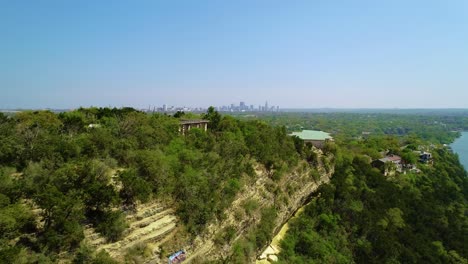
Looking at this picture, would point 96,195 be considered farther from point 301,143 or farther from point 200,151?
point 301,143

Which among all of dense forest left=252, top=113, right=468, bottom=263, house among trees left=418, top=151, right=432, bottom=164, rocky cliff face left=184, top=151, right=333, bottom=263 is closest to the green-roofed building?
dense forest left=252, top=113, right=468, bottom=263

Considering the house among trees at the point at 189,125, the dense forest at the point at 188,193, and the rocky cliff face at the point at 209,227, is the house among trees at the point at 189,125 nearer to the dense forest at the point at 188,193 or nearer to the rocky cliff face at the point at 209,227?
the dense forest at the point at 188,193

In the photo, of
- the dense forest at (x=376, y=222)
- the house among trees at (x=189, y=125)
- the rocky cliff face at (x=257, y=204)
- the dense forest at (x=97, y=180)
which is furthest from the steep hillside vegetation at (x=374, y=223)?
the house among trees at (x=189, y=125)

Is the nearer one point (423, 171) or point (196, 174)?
point (196, 174)

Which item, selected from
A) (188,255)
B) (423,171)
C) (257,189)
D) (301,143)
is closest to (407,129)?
(423,171)

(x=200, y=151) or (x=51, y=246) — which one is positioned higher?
(x=200, y=151)

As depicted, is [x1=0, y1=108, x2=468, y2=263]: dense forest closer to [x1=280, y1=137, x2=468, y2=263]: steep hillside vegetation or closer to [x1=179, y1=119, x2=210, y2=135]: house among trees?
[x1=280, y1=137, x2=468, y2=263]: steep hillside vegetation
